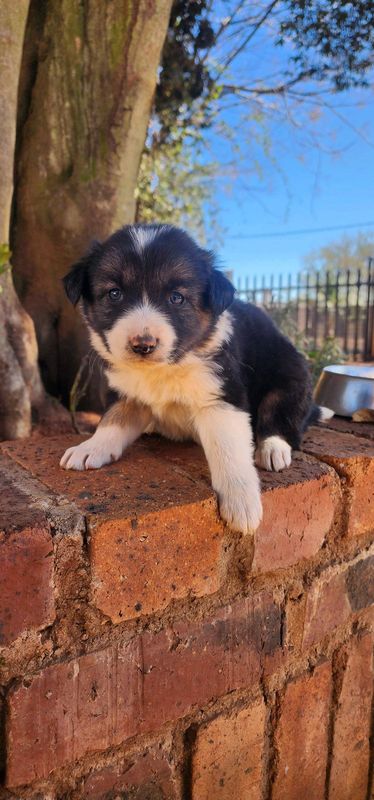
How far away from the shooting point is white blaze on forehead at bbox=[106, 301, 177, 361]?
1634mm

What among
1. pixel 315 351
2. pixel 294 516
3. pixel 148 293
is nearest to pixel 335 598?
pixel 294 516

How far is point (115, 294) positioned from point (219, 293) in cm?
34

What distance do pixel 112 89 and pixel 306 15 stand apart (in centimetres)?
233

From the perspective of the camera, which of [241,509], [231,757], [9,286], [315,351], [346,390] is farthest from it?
[315,351]

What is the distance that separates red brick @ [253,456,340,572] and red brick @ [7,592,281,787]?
0.13 metres

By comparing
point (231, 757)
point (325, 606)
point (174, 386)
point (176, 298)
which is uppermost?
point (176, 298)

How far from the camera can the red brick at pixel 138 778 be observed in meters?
1.33

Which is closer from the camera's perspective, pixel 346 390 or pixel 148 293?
pixel 148 293

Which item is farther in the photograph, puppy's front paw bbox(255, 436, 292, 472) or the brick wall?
puppy's front paw bbox(255, 436, 292, 472)

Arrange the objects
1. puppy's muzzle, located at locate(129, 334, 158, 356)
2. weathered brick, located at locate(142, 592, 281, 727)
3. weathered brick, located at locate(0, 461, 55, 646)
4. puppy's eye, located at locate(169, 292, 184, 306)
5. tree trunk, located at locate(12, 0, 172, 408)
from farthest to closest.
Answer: tree trunk, located at locate(12, 0, 172, 408), puppy's eye, located at locate(169, 292, 184, 306), puppy's muzzle, located at locate(129, 334, 158, 356), weathered brick, located at locate(142, 592, 281, 727), weathered brick, located at locate(0, 461, 55, 646)

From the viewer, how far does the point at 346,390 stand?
2.53 metres

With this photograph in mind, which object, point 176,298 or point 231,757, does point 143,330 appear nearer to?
point 176,298

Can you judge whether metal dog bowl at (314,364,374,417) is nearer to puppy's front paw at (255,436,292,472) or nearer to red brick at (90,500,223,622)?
puppy's front paw at (255,436,292,472)

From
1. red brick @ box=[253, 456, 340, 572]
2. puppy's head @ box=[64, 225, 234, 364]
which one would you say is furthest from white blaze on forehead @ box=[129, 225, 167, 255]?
red brick @ box=[253, 456, 340, 572]
